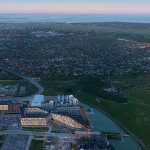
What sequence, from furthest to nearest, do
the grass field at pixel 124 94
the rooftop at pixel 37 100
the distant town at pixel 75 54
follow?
the distant town at pixel 75 54, the rooftop at pixel 37 100, the grass field at pixel 124 94

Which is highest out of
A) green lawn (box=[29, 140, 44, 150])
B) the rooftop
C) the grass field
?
the rooftop

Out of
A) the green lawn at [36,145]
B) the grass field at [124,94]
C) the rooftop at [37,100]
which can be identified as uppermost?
the rooftop at [37,100]

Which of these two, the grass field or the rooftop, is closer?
the grass field

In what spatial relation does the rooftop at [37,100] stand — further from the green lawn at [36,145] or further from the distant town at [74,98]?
the green lawn at [36,145]

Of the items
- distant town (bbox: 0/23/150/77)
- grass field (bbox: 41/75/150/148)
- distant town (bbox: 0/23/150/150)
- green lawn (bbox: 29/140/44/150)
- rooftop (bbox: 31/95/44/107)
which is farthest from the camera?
distant town (bbox: 0/23/150/77)

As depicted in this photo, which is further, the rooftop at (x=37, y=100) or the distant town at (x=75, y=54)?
the distant town at (x=75, y=54)

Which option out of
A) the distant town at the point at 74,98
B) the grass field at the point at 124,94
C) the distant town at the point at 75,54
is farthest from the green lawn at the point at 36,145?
the distant town at the point at 75,54

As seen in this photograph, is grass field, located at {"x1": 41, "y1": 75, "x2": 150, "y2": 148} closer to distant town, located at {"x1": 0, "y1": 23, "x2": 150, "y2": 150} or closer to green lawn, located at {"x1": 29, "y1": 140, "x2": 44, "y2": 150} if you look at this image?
distant town, located at {"x1": 0, "y1": 23, "x2": 150, "y2": 150}

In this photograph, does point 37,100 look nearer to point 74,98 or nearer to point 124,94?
point 74,98

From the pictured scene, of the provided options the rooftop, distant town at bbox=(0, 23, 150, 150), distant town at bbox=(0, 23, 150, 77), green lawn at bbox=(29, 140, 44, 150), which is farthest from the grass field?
green lawn at bbox=(29, 140, 44, 150)
